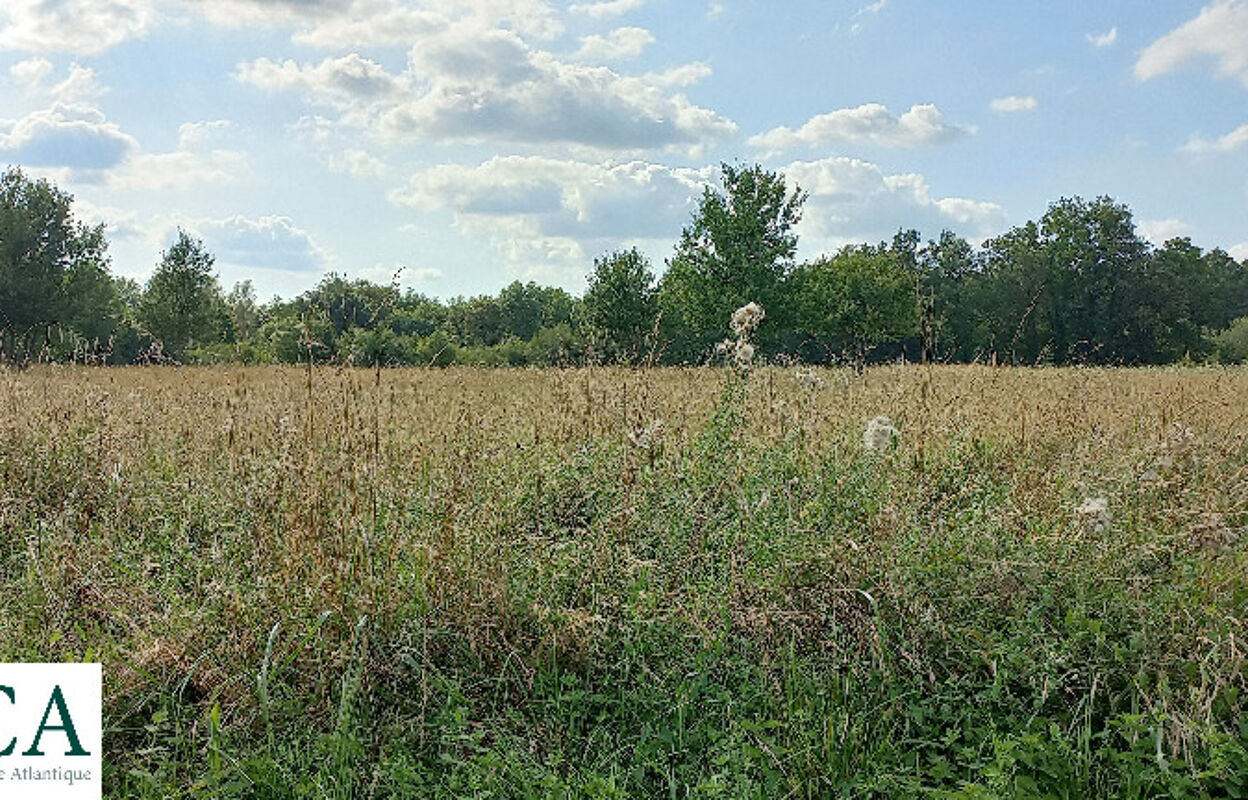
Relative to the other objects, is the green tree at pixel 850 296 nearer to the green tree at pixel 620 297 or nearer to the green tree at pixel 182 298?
the green tree at pixel 620 297

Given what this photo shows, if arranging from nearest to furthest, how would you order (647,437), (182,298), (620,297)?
(647,437), (620,297), (182,298)

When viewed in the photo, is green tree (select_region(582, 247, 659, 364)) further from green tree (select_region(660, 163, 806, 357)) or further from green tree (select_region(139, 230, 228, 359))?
green tree (select_region(139, 230, 228, 359))

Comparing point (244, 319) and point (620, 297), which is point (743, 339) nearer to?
point (244, 319)

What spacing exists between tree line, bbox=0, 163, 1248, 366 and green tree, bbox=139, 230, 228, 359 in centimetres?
12

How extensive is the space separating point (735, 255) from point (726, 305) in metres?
2.41

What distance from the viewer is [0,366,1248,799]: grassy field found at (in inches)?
117

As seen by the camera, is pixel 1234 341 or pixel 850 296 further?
pixel 1234 341

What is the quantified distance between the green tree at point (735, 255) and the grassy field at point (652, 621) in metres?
30.1

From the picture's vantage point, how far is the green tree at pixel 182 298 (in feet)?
128

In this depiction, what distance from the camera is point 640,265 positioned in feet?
111

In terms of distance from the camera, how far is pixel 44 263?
38.4 meters

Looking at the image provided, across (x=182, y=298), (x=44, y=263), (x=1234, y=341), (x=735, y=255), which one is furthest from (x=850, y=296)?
(x=44, y=263)

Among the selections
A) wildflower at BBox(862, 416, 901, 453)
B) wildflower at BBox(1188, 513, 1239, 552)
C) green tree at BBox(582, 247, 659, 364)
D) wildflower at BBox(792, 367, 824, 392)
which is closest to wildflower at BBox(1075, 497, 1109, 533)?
wildflower at BBox(1188, 513, 1239, 552)

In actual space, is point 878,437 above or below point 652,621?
above
